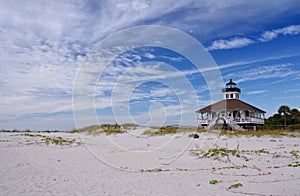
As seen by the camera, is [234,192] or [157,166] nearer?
[234,192]

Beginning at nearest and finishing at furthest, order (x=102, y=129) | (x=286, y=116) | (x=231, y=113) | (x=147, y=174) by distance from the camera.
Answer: (x=147, y=174) → (x=102, y=129) → (x=231, y=113) → (x=286, y=116)

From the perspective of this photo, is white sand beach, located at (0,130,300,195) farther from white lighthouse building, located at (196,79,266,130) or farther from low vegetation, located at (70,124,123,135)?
white lighthouse building, located at (196,79,266,130)

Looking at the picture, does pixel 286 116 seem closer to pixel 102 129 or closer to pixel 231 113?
pixel 231 113

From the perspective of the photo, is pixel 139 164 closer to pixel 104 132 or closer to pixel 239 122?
pixel 104 132

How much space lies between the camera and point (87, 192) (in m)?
6.28

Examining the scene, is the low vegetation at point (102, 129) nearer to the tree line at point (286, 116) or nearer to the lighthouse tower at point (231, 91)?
the lighthouse tower at point (231, 91)

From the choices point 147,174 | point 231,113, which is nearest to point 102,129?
point 147,174

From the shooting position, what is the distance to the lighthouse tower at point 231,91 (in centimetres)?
4072

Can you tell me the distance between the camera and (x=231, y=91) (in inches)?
1606

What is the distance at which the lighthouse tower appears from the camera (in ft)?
134

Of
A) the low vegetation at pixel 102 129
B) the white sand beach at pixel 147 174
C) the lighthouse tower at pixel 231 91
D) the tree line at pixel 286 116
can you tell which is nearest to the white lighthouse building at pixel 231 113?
the lighthouse tower at pixel 231 91

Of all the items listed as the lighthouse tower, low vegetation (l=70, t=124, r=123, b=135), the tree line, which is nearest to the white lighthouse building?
the lighthouse tower

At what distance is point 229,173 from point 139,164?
3349 millimetres

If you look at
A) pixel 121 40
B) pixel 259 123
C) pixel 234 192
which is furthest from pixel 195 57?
pixel 259 123
